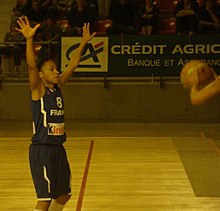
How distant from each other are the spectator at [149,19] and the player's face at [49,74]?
9.07 metres

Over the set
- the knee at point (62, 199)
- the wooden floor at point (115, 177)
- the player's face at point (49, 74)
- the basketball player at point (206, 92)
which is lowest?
the wooden floor at point (115, 177)

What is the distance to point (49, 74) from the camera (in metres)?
5.38

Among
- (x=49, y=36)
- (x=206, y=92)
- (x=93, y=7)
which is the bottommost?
(x=49, y=36)

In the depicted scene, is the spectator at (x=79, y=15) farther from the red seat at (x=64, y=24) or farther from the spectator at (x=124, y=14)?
the spectator at (x=124, y=14)

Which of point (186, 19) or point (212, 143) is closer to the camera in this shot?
point (212, 143)

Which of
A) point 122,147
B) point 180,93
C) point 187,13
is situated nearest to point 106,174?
point 122,147

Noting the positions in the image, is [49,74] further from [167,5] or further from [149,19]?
[167,5]

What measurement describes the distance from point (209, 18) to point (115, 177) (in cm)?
736

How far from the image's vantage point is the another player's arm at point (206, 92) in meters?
3.45

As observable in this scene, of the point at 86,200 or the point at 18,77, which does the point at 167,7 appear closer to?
the point at 18,77

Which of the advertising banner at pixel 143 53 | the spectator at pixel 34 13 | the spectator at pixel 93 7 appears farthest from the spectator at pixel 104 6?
the advertising banner at pixel 143 53

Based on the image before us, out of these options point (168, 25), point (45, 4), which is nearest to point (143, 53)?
point (168, 25)

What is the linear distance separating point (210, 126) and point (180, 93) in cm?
137

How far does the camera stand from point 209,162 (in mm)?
9109
